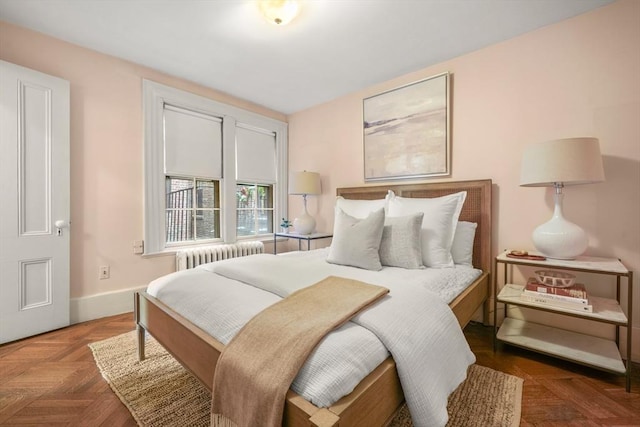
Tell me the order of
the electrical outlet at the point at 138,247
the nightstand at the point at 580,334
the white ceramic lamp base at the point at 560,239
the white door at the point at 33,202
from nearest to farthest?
the nightstand at the point at 580,334
the white ceramic lamp base at the point at 560,239
the white door at the point at 33,202
the electrical outlet at the point at 138,247

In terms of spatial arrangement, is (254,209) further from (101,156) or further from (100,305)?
(100,305)

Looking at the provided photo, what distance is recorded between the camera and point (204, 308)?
1.34 metres

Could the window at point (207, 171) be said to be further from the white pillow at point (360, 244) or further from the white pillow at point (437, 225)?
the white pillow at point (437, 225)

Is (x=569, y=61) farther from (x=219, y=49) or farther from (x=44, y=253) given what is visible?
(x=44, y=253)

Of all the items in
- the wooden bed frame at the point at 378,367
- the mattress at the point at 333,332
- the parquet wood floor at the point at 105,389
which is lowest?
the parquet wood floor at the point at 105,389

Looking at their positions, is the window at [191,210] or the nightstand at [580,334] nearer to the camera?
the nightstand at [580,334]

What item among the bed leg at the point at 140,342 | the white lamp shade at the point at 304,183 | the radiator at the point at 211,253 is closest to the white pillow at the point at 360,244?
the bed leg at the point at 140,342

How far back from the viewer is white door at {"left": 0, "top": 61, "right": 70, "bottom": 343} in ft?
6.81

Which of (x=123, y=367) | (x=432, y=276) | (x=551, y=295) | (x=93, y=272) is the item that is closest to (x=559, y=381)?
(x=551, y=295)

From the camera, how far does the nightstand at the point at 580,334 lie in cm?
159

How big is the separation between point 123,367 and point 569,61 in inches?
149

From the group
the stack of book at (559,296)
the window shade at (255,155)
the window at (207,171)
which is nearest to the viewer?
the stack of book at (559,296)

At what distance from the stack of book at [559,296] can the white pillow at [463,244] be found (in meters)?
0.45

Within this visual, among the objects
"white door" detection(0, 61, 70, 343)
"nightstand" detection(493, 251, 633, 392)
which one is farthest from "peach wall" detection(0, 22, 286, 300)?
"nightstand" detection(493, 251, 633, 392)
